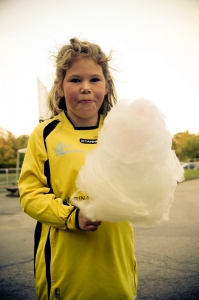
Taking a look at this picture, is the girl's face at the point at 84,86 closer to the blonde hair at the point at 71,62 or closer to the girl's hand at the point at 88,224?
the blonde hair at the point at 71,62

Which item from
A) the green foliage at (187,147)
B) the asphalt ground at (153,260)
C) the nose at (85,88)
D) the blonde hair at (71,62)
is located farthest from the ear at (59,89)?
the green foliage at (187,147)

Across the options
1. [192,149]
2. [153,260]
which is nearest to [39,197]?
[153,260]

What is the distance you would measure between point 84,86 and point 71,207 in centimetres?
A: 52

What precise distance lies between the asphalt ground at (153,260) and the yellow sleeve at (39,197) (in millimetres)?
1884

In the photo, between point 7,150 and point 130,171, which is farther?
point 7,150

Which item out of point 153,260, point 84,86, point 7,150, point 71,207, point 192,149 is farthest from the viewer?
point 7,150

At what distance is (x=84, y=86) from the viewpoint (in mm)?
1275

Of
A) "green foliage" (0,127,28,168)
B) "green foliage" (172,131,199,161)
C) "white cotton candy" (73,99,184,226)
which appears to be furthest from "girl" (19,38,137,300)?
"green foliage" (0,127,28,168)

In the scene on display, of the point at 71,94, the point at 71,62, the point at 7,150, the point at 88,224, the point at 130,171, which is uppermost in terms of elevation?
the point at 71,62

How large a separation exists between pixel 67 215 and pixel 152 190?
36cm

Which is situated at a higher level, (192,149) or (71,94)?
(71,94)

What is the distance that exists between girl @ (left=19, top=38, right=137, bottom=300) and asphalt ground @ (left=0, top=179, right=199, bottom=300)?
1653 mm

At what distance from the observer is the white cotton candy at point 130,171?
1.00m

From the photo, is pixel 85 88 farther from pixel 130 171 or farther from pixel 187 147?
pixel 187 147
